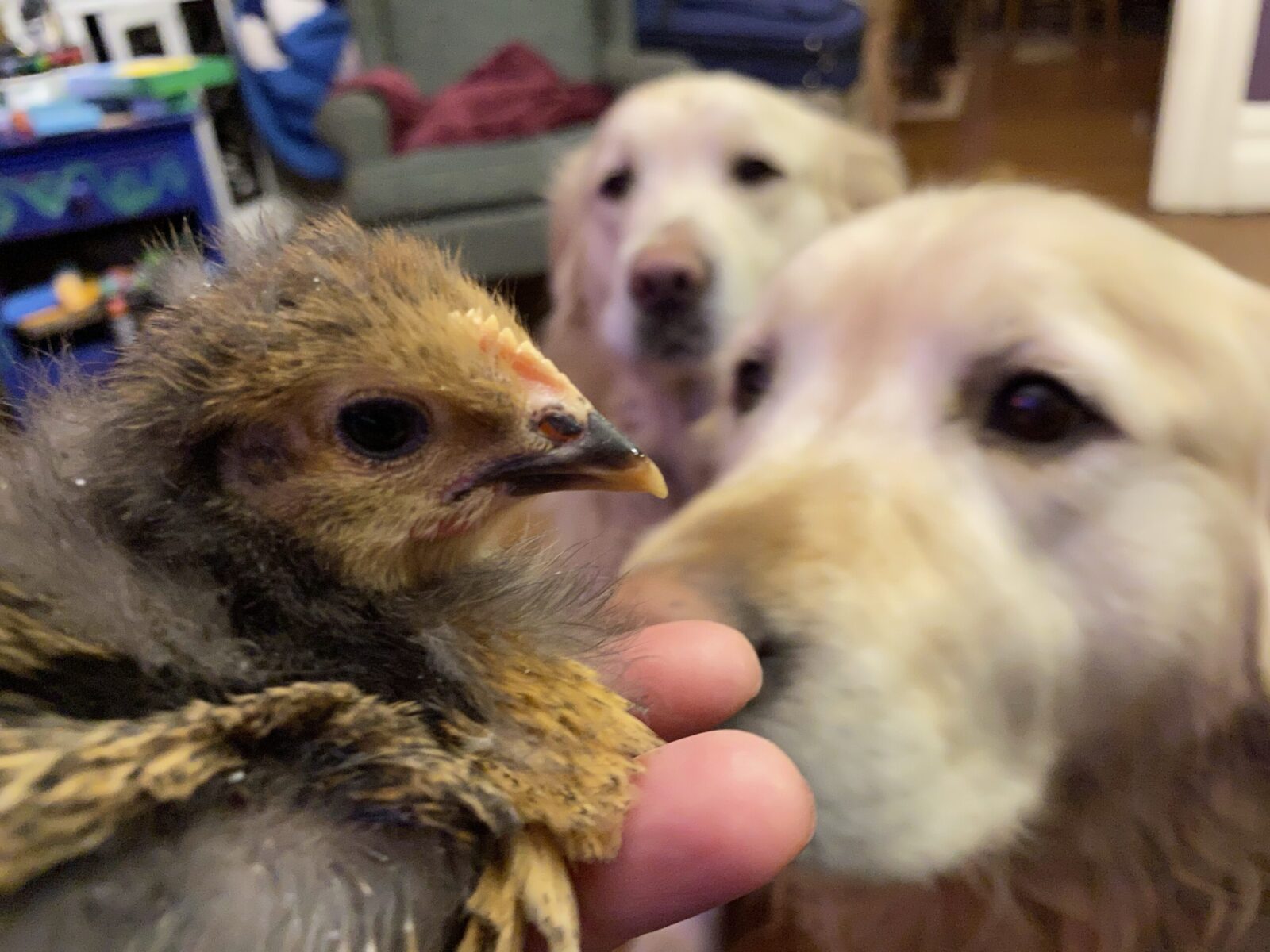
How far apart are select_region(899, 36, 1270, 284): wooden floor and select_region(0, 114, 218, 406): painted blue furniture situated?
256 centimetres

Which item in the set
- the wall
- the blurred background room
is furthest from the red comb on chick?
the wall

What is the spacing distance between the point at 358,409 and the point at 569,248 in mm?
1786

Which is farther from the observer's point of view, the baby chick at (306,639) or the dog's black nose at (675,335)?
the dog's black nose at (675,335)

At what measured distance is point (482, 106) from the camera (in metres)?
3.65

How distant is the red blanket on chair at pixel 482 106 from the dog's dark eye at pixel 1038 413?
2952 mm

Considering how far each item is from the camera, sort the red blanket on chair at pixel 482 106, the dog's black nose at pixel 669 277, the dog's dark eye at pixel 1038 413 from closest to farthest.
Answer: the dog's dark eye at pixel 1038 413 → the dog's black nose at pixel 669 277 → the red blanket on chair at pixel 482 106

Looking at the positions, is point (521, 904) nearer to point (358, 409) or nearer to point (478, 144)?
point (358, 409)

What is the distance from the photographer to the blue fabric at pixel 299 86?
155 inches

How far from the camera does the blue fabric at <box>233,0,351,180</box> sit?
13.0 feet

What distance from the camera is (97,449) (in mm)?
532

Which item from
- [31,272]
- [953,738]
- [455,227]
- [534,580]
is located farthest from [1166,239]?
[31,272]

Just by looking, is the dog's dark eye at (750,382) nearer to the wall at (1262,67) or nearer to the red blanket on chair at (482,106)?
the red blanket on chair at (482,106)

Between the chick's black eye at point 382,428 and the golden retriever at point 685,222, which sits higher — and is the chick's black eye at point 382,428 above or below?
above

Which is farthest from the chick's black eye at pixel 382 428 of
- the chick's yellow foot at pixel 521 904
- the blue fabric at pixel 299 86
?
the blue fabric at pixel 299 86
